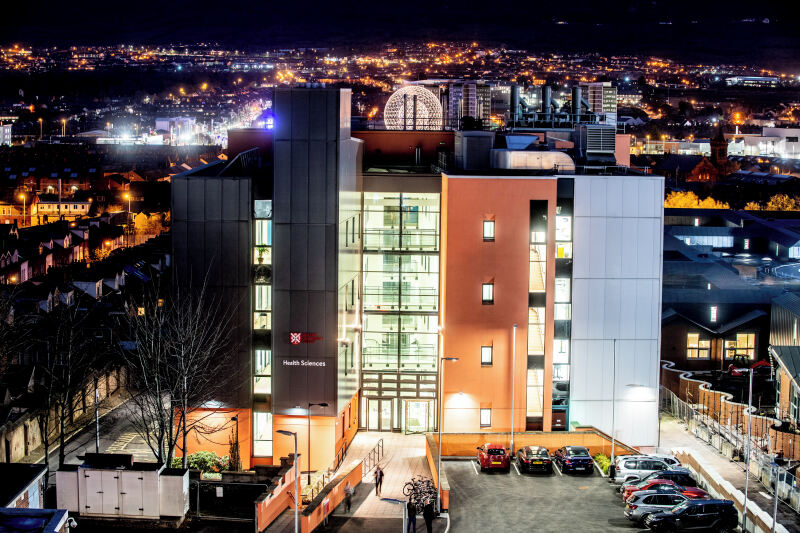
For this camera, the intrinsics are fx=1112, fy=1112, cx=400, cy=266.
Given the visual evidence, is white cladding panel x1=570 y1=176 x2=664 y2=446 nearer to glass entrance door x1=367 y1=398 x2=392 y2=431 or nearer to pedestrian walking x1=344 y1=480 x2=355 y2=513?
Result: glass entrance door x1=367 y1=398 x2=392 y2=431

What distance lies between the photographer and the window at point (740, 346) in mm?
41281

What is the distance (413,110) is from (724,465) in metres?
15.5

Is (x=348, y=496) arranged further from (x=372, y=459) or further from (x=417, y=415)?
(x=417, y=415)

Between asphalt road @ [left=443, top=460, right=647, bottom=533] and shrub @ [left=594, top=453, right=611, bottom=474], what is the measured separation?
0.84 feet

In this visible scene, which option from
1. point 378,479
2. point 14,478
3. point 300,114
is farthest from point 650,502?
point 300,114

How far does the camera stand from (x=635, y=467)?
1003 inches

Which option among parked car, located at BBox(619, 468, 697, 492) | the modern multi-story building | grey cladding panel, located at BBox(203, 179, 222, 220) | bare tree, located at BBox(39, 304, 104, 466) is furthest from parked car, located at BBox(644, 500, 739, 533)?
bare tree, located at BBox(39, 304, 104, 466)

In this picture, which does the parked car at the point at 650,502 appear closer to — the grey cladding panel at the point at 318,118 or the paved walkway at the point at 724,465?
the paved walkway at the point at 724,465

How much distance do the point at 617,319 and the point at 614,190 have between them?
3.48m

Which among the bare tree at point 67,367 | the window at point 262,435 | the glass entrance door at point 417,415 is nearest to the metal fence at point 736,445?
the glass entrance door at point 417,415

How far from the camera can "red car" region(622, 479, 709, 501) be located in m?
23.1

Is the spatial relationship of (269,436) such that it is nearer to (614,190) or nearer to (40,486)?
(40,486)

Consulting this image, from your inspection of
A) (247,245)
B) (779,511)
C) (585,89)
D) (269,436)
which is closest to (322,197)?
(247,245)

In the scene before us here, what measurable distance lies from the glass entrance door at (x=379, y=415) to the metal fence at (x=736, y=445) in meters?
8.94
